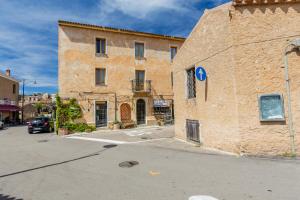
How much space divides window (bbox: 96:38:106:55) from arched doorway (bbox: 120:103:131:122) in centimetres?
579

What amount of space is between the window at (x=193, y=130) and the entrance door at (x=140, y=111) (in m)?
11.0

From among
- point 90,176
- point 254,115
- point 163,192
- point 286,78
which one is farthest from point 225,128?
point 90,176

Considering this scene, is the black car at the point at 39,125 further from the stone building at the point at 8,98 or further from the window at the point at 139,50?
the stone building at the point at 8,98

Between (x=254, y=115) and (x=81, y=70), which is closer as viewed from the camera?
(x=254, y=115)

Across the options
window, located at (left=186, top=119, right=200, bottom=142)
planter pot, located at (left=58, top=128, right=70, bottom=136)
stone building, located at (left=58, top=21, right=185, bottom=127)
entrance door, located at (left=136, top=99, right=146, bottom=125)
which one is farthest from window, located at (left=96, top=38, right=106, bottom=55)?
window, located at (left=186, top=119, right=200, bottom=142)

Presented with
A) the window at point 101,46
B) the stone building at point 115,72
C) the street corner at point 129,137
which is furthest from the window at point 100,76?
the street corner at point 129,137

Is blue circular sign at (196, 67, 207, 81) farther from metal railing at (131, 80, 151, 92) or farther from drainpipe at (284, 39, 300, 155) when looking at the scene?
metal railing at (131, 80, 151, 92)

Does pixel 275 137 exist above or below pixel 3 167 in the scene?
above

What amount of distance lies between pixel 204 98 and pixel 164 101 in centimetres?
1314

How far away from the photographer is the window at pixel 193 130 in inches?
398

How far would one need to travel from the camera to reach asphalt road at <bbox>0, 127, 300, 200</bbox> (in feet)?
15.0

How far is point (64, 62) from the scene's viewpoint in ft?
60.7

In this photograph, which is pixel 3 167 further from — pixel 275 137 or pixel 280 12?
pixel 280 12

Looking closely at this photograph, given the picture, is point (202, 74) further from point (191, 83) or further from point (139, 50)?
point (139, 50)
